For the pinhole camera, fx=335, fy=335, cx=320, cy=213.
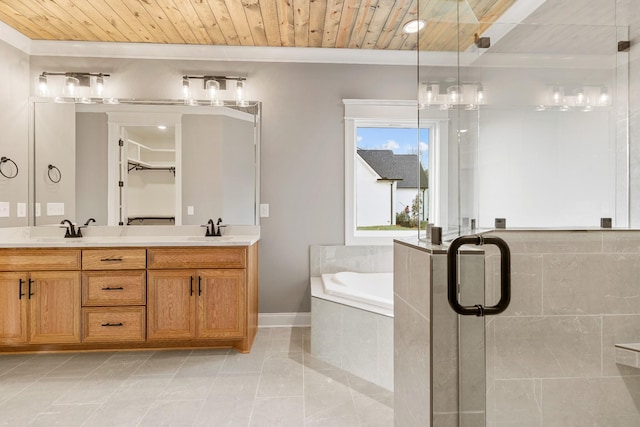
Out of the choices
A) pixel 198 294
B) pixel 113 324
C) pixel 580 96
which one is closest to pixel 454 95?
pixel 580 96

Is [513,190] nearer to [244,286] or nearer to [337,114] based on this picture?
[244,286]

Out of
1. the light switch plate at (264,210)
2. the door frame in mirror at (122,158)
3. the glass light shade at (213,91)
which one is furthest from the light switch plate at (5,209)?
the light switch plate at (264,210)

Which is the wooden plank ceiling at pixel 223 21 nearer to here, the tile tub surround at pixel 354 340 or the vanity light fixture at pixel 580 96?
the vanity light fixture at pixel 580 96

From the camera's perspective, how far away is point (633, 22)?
1.24 metres

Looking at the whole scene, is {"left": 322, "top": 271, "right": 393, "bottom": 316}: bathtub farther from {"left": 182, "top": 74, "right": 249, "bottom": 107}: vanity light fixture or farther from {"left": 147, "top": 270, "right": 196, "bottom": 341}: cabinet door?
{"left": 182, "top": 74, "right": 249, "bottom": 107}: vanity light fixture

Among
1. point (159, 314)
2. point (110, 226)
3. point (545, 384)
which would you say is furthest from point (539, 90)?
point (110, 226)

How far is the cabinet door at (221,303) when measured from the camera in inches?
96.2

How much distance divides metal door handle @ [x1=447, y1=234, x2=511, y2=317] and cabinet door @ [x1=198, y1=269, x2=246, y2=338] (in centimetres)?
182

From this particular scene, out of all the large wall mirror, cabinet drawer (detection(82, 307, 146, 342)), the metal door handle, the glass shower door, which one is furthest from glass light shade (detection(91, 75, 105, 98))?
the metal door handle

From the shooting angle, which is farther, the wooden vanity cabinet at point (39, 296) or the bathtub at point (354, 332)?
the wooden vanity cabinet at point (39, 296)

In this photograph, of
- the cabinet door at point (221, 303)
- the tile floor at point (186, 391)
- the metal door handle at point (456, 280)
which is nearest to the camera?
the metal door handle at point (456, 280)

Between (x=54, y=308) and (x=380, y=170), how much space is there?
2831 millimetres

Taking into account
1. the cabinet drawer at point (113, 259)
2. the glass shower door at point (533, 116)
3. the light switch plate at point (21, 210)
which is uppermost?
the glass shower door at point (533, 116)

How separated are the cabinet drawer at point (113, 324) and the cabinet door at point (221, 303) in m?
0.43
